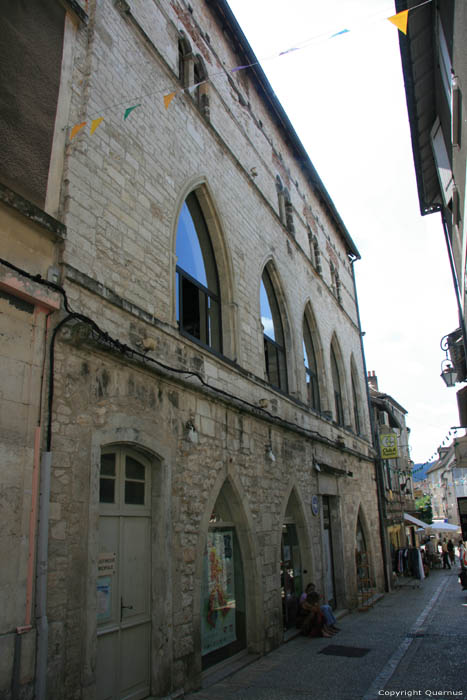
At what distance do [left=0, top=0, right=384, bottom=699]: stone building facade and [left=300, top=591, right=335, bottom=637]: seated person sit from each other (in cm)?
38

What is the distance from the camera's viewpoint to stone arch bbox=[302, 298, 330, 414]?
13428 mm

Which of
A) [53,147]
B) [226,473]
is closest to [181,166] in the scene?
[53,147]

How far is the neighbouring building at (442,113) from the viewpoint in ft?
17.7

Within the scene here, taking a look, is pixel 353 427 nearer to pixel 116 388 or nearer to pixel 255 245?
pixel 255 245

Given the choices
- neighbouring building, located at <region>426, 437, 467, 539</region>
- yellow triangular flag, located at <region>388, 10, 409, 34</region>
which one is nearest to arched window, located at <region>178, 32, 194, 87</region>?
yellow triangular flag, located at <region>388, 10, 409, 34</region>

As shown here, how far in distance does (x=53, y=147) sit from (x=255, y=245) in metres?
5.41

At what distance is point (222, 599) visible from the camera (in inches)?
294

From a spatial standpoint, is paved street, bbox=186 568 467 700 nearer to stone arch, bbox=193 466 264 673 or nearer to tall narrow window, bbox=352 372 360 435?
stone arch, bbox=193 466 264 673

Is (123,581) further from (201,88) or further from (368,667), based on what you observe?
(201,88)

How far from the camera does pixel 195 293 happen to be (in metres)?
8.07

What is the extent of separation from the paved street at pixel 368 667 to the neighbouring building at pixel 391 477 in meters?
7.02

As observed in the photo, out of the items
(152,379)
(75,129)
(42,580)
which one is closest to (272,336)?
(152,379)

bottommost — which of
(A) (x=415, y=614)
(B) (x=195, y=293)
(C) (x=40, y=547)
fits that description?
(A) (x=415, y=614)

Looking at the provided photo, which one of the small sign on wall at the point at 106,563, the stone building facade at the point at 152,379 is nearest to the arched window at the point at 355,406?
the stone building facade at the point at 152,379
